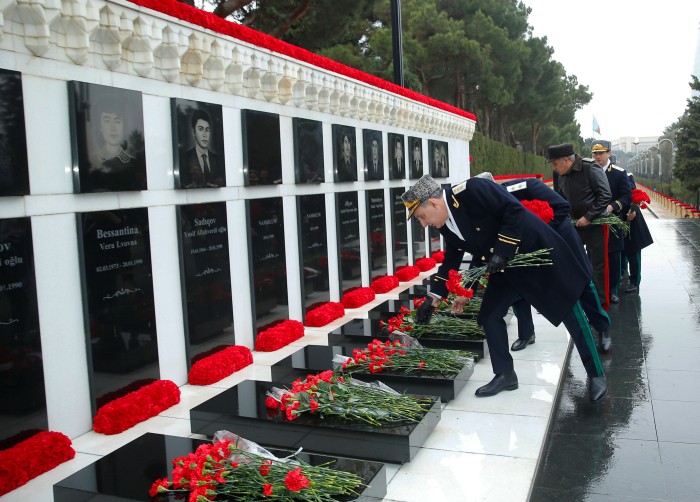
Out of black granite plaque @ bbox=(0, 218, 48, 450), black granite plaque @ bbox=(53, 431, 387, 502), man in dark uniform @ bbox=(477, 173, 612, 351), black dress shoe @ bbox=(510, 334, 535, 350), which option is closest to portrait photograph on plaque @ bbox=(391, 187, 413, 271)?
black dress shoe @ bbox=(510, 334, 535, 350)

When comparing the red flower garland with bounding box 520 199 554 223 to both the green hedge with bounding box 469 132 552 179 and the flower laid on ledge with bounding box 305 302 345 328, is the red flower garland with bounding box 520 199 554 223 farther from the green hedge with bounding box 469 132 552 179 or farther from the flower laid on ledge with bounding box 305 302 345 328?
the green hedge with bounding box 469 132 552 179

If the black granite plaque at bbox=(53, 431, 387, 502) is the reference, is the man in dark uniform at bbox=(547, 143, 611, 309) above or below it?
above

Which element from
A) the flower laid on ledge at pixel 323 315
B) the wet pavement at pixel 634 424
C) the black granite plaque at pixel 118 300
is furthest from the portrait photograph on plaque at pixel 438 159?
the black granite plaque at pixel 118 300

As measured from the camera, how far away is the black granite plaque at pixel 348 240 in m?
8.52

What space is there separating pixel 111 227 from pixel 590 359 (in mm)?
3626

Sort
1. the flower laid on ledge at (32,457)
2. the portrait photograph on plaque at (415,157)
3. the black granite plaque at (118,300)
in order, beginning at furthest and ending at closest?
the portrait photograph on plaque at (415,157), the black granite plaque at (118,300), the flower laid on ledge at (32,457)

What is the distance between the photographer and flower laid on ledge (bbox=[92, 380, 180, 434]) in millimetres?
4422

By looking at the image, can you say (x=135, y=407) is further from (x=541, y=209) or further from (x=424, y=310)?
(x=541, y=209)

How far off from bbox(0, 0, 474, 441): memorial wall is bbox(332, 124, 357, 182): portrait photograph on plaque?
5 cm

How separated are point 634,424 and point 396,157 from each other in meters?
6.97

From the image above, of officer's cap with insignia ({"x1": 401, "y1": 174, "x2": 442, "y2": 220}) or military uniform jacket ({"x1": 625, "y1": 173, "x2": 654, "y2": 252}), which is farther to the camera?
military uniform jacket ({"x1": 625, "y1": 173, "x2": 654, "y2": 252})

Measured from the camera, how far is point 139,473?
129 inches

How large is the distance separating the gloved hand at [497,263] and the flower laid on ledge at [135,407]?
258cm

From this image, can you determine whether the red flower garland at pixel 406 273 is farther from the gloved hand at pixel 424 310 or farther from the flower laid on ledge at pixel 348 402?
the flower laid on ledge at pixel 348 402
